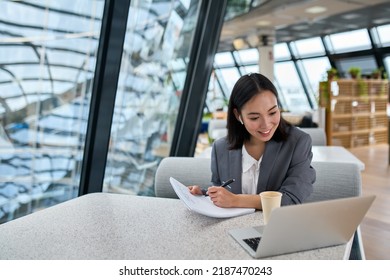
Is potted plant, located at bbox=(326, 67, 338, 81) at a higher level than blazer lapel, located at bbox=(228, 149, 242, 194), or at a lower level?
higher

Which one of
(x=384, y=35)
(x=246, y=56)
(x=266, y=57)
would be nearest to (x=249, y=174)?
(x=266, y=57)

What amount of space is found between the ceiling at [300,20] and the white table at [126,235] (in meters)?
5.22

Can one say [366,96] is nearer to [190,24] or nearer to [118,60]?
[190,24]

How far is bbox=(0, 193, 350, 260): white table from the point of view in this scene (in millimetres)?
871

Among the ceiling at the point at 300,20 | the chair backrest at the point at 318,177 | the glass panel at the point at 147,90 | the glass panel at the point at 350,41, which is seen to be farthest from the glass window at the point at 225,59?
the chair backrest at the point at 318,177

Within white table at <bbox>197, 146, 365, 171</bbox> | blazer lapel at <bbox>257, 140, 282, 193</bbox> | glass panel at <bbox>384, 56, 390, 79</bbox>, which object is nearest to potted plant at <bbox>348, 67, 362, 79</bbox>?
glass panel at <bbox>384, 56, 390, 79</bbox>

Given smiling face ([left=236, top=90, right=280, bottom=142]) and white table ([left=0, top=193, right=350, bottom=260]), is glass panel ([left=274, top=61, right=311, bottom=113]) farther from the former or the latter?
white table ([left=0, top=193, right=350, bottom=260])

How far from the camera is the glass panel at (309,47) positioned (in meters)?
9.43

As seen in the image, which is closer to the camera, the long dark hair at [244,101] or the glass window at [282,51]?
the long dark hair at [244,101]

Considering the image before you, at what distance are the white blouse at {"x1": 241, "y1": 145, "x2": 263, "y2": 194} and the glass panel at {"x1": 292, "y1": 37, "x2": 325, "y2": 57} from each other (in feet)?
28.8

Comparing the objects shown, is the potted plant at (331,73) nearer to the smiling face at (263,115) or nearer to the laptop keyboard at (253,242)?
the smiling face at (263,115)

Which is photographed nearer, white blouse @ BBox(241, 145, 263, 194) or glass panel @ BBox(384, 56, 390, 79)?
white blouse @ BBox(241, 145, 263, 194)

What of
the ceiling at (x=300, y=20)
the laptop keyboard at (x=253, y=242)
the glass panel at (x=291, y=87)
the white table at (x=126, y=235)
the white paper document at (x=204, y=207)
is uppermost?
the ceiling at (x=300, y=20)
